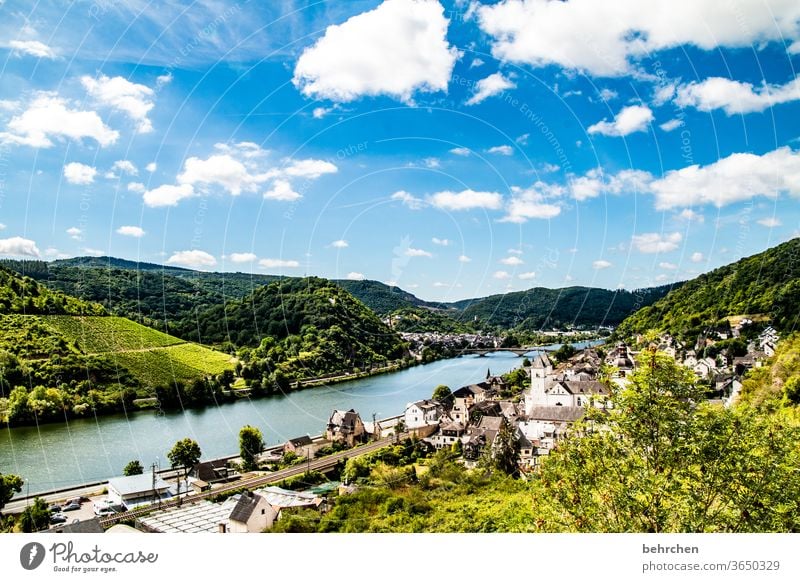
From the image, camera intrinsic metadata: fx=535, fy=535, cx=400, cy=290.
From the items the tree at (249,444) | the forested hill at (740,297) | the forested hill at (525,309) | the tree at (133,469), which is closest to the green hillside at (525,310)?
the forested hill at (525,309)

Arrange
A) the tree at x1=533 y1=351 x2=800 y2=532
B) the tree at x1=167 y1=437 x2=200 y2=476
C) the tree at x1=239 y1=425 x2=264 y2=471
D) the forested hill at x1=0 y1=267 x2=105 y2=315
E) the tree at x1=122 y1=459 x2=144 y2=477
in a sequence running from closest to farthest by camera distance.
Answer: the tree at x1=533 y1=351 x2=800 y2=532
the tree at x1=122 y1=459 x2=144 y2=477
the tree at x1=167 y1=437 x2=200 y2=476
the tree at x1=239 y1=425 x2=264 y2=471
the forested hill at x1=0 y1=267 x2=105 y2=315

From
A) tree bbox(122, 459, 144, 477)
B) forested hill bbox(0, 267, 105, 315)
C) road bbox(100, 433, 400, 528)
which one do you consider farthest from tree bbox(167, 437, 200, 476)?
forested hill bbox(0, 267, 105, 315)

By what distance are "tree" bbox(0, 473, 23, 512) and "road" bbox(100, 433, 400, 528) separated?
170cm

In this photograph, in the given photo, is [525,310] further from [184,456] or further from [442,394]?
[184,456]

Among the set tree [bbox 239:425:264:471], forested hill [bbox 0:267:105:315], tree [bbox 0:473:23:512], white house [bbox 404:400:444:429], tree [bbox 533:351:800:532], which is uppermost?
forested hill [bbox 0:267:105:315]

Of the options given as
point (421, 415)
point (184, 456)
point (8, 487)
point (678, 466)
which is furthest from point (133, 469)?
point (678, 466)

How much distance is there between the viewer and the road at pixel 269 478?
5555 mm

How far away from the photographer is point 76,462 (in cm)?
892

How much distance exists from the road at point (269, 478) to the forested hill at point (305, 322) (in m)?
3.63

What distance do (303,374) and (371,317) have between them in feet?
9.52

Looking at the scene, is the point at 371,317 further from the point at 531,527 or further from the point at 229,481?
the point at 531,527

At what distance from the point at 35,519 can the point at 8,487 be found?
1579mm

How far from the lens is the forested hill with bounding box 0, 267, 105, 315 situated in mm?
13812

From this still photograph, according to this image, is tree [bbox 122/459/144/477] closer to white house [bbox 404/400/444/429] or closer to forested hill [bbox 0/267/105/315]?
white house [bbox 404/400/444/429]
